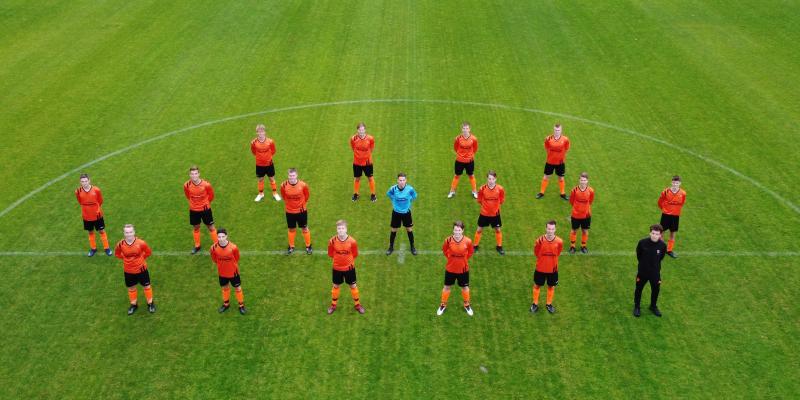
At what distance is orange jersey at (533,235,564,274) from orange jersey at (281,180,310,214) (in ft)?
16.2

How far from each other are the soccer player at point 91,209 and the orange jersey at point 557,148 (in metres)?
10.1

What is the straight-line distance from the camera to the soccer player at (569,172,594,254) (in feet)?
44.5

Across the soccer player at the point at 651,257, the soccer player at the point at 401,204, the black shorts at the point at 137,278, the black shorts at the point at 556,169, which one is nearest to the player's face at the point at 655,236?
the soccer player at the point at 651,257

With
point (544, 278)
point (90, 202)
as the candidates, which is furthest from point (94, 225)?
point (544, 278)

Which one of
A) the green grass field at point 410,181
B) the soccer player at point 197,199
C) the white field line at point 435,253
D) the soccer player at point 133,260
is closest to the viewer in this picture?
the green grass field at point 410,181

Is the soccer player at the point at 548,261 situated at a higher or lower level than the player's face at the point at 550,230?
lower

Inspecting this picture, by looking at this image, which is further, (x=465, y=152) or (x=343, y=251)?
(x=465, y=152)

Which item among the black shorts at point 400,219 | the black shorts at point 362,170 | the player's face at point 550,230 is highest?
the player's face at point 550,230

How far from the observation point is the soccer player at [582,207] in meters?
13.6

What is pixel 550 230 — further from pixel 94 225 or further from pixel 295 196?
pixel 94 225

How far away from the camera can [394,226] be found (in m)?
14.1

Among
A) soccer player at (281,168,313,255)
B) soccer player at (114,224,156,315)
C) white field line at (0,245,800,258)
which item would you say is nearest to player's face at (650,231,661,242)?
white field line at (0,245,800,258)

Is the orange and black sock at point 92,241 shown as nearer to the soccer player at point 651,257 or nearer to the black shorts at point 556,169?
the black shorts at point 556,169

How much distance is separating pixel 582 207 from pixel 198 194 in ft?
26.2
